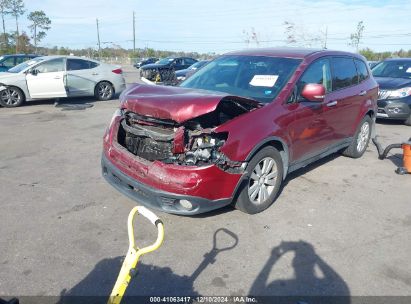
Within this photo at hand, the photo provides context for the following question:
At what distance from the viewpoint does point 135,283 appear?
2.81 metres

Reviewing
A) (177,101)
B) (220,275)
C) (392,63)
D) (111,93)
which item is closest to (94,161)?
(177,101)

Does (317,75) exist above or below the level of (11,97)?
above

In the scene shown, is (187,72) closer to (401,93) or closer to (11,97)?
(11,97)

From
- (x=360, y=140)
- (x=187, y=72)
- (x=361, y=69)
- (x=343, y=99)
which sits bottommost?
(x=360, y=140)

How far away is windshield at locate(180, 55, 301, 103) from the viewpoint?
4.19 m

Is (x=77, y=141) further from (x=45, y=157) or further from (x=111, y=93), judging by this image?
(x=111, y=93)

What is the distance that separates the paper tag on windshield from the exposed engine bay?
0.66 meters

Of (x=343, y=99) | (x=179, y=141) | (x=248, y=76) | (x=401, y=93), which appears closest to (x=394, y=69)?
(x=401, y=93)

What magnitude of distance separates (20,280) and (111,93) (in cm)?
1051

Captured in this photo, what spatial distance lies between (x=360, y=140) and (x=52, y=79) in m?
9.20

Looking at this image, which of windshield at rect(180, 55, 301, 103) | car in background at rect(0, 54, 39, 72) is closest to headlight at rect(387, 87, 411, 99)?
windshield at rect(180, 55, 301, 103)

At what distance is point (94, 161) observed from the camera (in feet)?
18.5

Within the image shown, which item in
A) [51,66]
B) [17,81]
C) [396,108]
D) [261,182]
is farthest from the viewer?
[51,66]

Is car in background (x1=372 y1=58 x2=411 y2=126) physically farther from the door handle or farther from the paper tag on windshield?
the paper tag on windshield
